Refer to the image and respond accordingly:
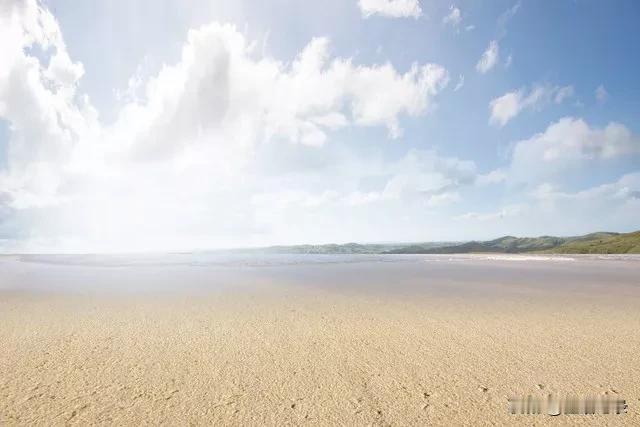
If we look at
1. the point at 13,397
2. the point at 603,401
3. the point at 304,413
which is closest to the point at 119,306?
the point at 13,397

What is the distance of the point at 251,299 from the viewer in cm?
1700

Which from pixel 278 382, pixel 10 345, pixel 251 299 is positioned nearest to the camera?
pixel 278 382

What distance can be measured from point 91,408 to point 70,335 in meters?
5.75

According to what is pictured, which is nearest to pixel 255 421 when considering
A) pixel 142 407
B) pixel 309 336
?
pixel 142 407

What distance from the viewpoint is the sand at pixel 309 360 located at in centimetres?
590

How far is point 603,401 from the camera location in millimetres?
6238

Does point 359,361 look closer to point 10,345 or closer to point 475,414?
point 475,414

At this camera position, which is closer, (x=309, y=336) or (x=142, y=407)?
(x=142, y=407)

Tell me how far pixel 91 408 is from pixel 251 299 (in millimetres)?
11065

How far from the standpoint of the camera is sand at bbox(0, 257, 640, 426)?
590cm

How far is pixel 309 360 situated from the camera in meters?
8.27

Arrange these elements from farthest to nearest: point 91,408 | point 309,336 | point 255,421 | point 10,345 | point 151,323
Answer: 1. point 151,323
2. point 309,336
3. point 10,345
4. point 91,408
5. point 255,421

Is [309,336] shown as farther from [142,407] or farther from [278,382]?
[142,407]

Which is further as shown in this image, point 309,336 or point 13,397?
point 309,336
